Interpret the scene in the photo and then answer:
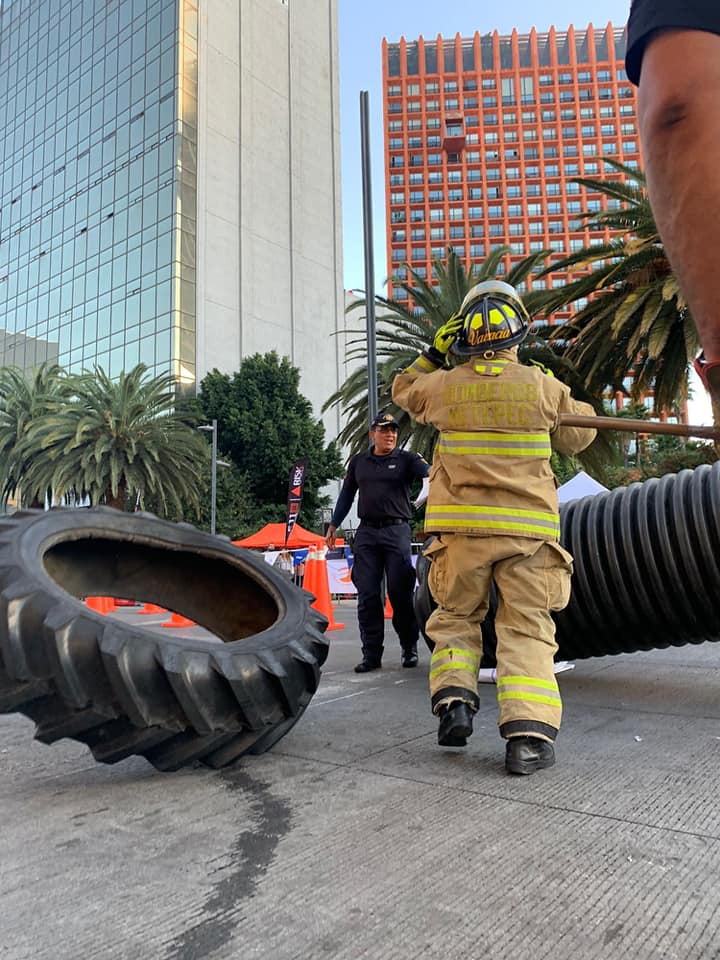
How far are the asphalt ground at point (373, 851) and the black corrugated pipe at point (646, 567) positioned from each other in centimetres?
65

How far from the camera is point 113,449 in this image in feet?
88.7

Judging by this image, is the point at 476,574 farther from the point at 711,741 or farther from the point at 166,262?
the point at 166,262

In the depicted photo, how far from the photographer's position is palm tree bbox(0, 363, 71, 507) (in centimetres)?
3134

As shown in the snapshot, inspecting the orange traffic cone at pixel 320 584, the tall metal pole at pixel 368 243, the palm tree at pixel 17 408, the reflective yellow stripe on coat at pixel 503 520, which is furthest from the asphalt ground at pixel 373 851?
the palm tree at pixel 17 408

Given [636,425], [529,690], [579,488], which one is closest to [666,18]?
[636,425]

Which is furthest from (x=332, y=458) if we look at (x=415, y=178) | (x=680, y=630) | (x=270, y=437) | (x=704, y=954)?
(x=415, y=178)

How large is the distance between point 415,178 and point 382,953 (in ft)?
372

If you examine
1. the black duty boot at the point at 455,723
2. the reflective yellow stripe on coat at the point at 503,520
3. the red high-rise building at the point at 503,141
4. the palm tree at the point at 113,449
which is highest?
the red high-rise building at the point at 503,141

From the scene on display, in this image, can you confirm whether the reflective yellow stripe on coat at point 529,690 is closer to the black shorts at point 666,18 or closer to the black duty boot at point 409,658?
the black shorts at point 666,18

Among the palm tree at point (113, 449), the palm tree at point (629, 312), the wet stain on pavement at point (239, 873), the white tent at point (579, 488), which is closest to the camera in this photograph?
the wet stain on pavement at point (239, 873)

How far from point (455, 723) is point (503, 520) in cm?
80

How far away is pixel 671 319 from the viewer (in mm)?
13141

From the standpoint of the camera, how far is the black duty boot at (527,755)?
2.33 meters

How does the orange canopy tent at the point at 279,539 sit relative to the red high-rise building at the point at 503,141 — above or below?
below
